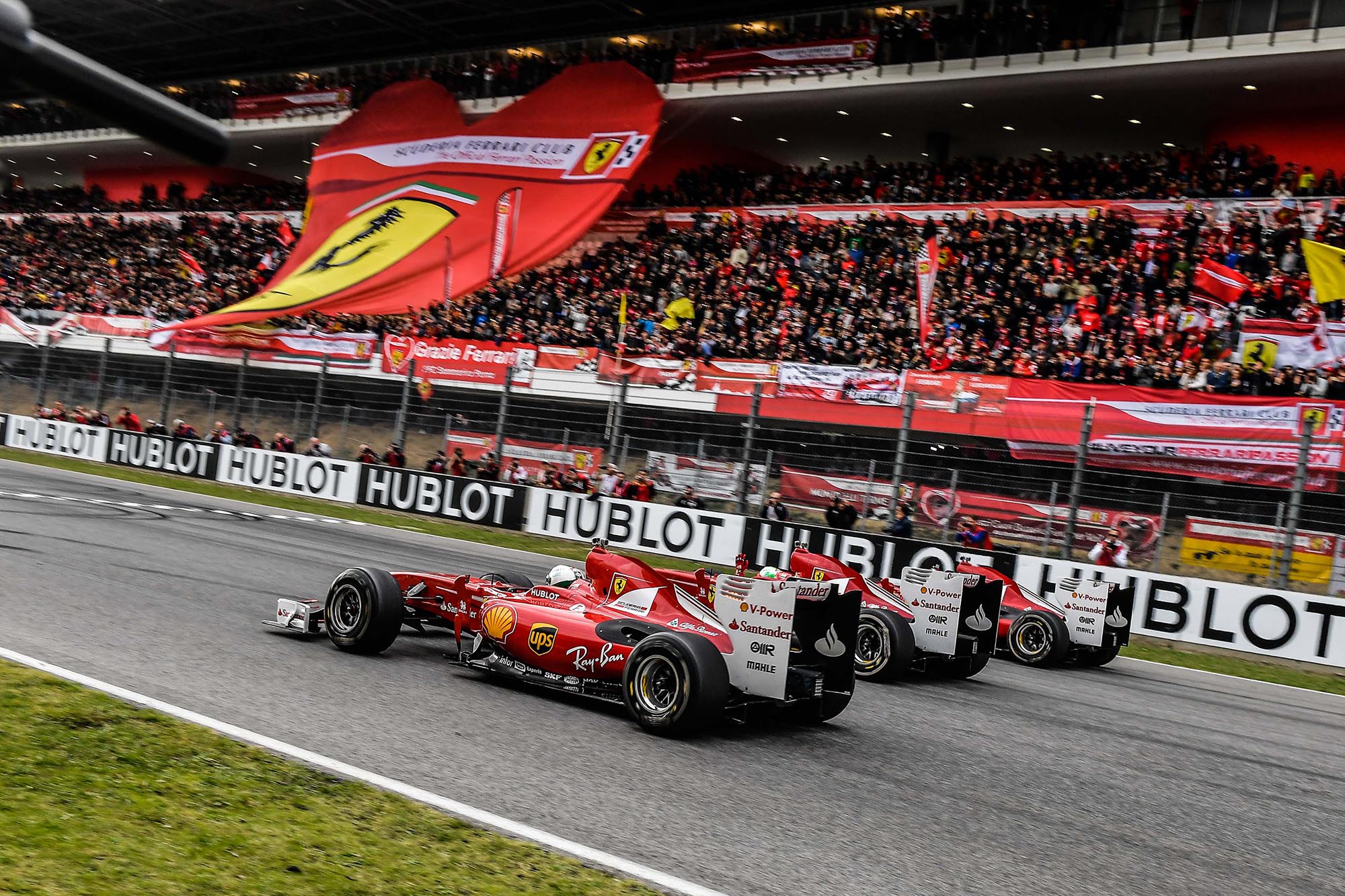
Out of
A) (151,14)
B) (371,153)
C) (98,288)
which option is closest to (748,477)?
(371,153)

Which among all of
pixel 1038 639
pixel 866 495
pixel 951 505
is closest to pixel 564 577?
pixel 1038 639

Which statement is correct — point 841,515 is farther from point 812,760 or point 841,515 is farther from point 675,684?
point 812,760

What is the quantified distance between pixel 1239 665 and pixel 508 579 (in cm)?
916

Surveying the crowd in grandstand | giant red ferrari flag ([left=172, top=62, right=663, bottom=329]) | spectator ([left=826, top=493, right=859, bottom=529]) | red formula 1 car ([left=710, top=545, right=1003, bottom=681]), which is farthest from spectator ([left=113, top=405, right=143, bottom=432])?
red formula 1 car ([left=710, top=545, right=1003, bottom=681])

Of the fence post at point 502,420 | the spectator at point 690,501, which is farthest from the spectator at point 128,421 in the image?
the spectator at point 690,501

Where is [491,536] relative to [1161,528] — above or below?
below

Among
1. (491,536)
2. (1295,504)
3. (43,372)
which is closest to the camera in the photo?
(1295,504)

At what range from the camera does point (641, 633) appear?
7219 millimetres

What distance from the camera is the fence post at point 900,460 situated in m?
17.1

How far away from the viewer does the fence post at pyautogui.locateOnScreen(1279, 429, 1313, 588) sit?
14164mm

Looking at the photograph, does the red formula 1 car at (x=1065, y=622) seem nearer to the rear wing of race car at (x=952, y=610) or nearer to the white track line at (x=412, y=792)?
the rear wing of race car at (x=952, y=610)

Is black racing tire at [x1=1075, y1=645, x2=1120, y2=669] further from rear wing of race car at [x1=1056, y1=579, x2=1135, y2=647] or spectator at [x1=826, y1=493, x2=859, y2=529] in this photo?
spectator at [x1=826, y1=493, x2=859, y2=529]

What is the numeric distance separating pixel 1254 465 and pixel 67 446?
25.6m

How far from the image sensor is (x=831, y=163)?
34.7 meters
